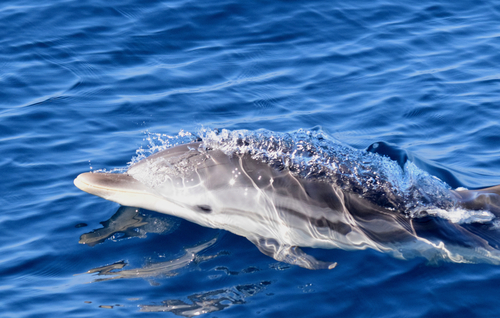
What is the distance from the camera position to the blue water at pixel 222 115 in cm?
623

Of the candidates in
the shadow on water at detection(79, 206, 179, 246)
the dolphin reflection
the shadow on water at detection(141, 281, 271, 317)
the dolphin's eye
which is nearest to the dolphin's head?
the dolphin's eye

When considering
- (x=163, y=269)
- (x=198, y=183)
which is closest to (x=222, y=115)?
(x=198, y=183)

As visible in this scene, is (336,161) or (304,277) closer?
(304,277)

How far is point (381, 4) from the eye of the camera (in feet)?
50.0

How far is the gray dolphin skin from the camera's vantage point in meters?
6.91

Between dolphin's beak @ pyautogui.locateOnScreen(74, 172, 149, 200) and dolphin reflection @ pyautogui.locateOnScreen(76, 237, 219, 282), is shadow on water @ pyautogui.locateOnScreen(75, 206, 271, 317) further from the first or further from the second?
dolphin's beak @ pyautogui.locateOnScreen(74, 172, 149, 200)

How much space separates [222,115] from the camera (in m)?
10.5

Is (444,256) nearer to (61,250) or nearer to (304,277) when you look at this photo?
(304,277)

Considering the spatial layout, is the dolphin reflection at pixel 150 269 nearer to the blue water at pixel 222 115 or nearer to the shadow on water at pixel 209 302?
the blue water at pixel 222 115

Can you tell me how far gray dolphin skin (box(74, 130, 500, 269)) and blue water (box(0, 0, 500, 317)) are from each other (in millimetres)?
202

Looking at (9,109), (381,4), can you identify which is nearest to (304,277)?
(9,109)

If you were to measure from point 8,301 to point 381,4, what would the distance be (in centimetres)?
1204

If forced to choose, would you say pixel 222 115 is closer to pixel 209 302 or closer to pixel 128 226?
pixel 128 226

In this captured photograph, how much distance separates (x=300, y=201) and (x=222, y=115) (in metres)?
3.99
